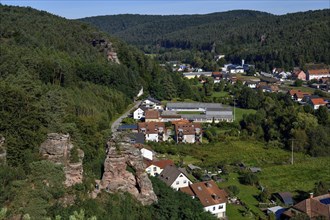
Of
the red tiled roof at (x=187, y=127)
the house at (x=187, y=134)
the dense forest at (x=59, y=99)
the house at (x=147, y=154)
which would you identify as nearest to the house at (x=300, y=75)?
the dense forest at (x=59, y=99)

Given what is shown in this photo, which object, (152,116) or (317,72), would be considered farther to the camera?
(317,72)

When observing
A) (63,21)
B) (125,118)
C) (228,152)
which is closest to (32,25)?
(63,21)

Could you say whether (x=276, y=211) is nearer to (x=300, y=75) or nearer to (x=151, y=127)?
(x=151, y=127)

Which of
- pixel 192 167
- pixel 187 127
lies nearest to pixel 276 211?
pixel 192 167

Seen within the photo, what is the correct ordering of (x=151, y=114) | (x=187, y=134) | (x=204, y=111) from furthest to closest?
(x=204, y=111), (x=151, y=114), (x=187, y=134)

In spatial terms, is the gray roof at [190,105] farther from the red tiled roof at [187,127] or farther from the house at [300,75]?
the house at [300,75]

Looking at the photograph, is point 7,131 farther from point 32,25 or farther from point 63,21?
point 63,21
